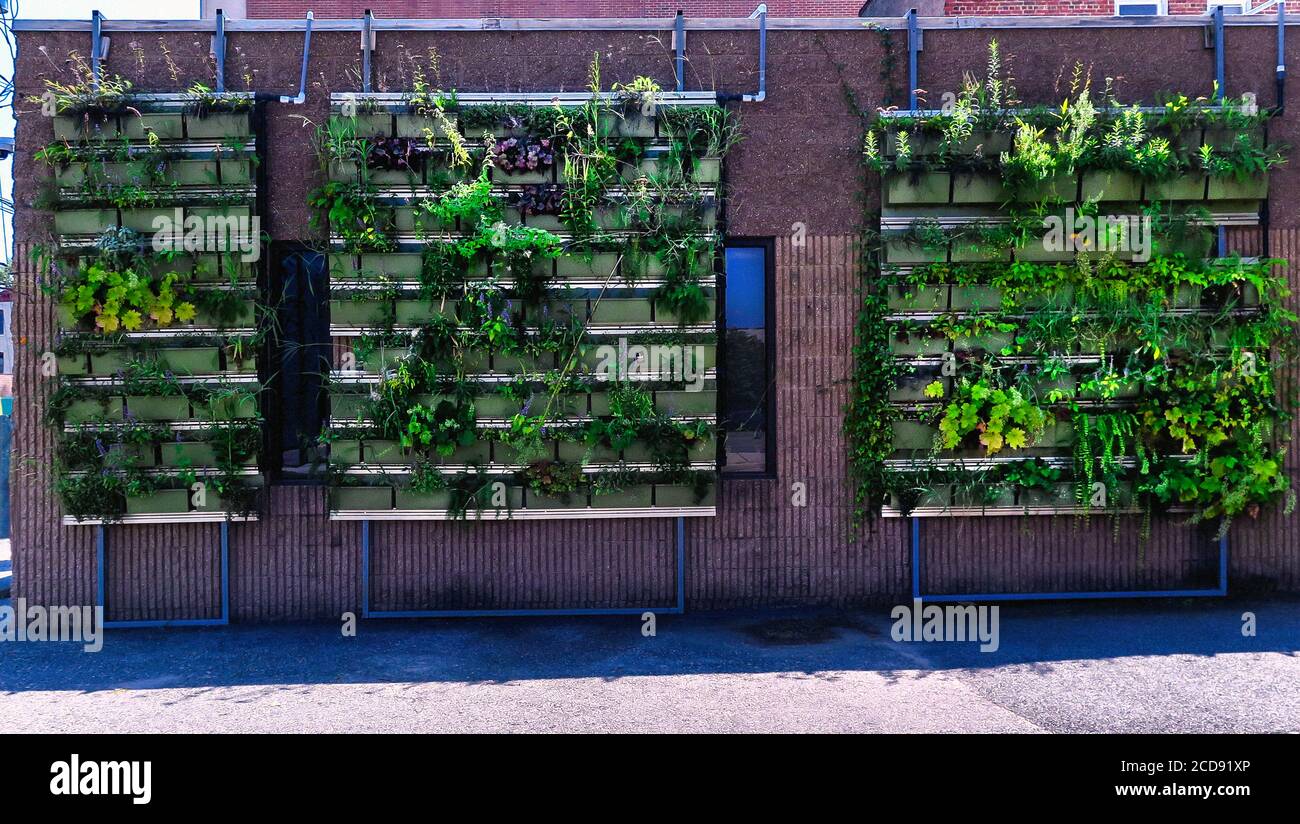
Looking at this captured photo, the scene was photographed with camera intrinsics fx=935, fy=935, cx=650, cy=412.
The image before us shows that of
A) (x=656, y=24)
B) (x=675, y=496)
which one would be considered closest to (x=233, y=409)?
(x=675, y=496)

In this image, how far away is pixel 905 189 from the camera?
7895 millimetres

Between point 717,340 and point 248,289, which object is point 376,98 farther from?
point 717,340

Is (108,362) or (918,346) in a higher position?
(918,346)

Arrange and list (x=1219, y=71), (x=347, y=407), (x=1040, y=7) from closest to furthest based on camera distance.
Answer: (x=347, y=407)
(x=1219, y=71)
(x=1040, y=7)

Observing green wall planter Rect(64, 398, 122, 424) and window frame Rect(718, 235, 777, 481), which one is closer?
green wall planter Rect(64, 398, 122, 424)

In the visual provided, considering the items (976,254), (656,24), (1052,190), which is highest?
(656,24)

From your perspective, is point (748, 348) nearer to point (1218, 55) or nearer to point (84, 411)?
point (1218, 55)

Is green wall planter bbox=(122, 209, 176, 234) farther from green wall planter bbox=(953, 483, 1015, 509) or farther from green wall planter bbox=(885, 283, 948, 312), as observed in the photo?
green wall planter bbox=(953, 483, 1015, 509)

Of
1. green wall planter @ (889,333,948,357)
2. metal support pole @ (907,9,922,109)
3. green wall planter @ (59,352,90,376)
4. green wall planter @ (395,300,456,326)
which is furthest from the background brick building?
green wall planter @ (395,300,456,326)

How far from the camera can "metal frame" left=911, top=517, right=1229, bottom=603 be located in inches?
320

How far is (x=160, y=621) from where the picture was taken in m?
8.03

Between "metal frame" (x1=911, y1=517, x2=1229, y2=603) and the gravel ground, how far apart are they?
0.09m

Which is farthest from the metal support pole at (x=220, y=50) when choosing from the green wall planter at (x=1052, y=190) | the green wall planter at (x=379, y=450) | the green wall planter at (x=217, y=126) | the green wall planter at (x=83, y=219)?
the green wall planter at (x=1052, y=190)

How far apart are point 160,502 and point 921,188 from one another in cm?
692
